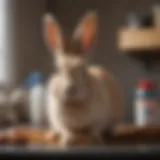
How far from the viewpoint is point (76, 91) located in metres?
0.79

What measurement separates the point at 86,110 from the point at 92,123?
0.08 ft

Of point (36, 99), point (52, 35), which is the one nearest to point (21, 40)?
point (36, 99)

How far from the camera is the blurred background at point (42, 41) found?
1.53 metres

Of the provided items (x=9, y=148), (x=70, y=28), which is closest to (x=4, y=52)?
(x=70, y=28)

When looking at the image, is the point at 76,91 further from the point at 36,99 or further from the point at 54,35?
the point at 36,99

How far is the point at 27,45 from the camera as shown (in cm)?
157

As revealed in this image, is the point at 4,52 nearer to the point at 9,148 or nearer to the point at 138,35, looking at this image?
the point at 138,35

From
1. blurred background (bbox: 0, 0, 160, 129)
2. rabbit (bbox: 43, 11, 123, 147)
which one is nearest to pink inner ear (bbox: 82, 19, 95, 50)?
rabbit (bbox: 43, 11, 123, 147)

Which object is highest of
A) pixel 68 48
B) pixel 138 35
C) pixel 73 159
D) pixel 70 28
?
pixel 70 28

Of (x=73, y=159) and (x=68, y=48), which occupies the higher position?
(x=68, y=48)

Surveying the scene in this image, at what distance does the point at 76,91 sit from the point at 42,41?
2.68 ft

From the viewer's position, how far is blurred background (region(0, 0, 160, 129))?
153 centimetres

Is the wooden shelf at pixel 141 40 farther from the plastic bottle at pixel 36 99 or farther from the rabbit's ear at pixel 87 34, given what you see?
the rabbit's ear at pixel 87 34

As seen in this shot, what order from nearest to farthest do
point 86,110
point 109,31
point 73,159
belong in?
point 73,159 < point 86,110 < point 109,31
